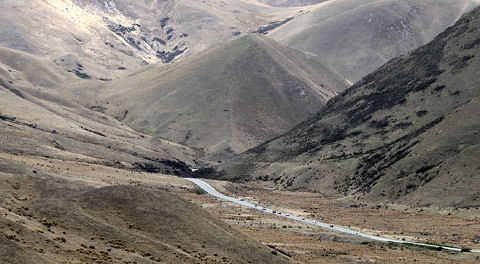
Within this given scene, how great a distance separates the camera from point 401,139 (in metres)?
140

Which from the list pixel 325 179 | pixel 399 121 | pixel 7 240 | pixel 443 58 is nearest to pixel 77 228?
pixel 7 240

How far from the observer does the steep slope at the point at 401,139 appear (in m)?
112

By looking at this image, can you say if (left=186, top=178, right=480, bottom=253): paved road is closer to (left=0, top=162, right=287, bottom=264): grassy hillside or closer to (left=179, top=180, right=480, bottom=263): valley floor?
(left=179, top=180, right=480, bottom=263): valley floor

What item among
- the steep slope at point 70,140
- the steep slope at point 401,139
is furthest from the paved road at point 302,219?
the steep slope at point 70,140

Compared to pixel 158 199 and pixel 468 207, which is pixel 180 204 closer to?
pixel 158 199

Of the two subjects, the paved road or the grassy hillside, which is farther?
the paved road

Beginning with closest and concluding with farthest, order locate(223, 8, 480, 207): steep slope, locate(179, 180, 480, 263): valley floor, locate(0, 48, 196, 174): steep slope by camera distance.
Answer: locate(179, 180, 480, 263): valley floor < locate(223, 8, 480, 207): steep slope < locate(0, 48, 196, 174): steep slope

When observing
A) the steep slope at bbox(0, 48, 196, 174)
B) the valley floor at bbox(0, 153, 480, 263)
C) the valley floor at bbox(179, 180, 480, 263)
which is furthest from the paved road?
the steep slope at bbox(0, 48, 196, 174)

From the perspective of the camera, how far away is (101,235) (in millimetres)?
45938

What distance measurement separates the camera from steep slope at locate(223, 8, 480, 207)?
112 meters

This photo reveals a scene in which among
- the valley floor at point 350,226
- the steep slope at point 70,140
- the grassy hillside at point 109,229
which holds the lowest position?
the grassy hillside at point 109,229

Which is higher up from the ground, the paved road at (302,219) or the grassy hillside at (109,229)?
the paved road at (302,219)

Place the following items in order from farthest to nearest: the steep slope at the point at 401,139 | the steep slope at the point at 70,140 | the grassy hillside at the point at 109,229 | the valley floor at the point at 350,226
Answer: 1. the steep slope at the point at 70,140
2. the steep slope at the point at 401,139
3. the valley floor at the point at 350,226
4. the grassy hillside at the point at 109,229

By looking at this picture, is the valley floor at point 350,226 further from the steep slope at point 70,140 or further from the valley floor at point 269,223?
the steep slope at point 70,140
